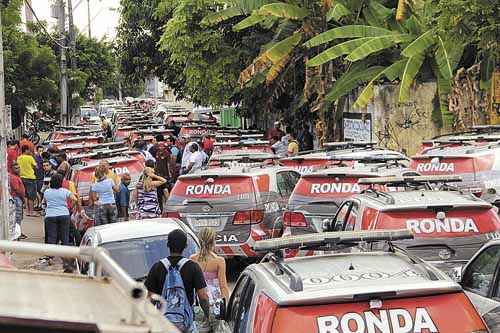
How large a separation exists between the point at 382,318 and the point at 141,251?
513 cm

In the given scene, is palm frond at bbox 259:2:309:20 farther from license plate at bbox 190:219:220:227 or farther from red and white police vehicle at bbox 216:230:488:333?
red and white police vehicle at bbox 216:230:488:333

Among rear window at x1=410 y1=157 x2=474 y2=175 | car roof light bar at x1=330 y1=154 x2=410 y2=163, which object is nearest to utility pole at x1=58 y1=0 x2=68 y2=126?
car roof light bar at x1=330 y1=154 x2=410 y2=163

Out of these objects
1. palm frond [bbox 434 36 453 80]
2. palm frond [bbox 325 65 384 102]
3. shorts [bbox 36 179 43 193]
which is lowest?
shorts [bbox 36 179 43 193]

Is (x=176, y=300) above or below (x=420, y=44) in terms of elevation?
below

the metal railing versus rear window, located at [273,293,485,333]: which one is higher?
the metal railing

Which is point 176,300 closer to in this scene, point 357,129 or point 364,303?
point 364,303

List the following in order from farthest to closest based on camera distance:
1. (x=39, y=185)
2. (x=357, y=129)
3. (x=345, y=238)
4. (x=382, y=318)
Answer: (x=357, y=129) → (x=39, y=185) → (x=345, y=238) → (x=382, y=318)

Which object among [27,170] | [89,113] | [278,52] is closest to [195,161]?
[27,170]

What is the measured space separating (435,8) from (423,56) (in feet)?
5.11

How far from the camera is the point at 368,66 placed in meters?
27.5

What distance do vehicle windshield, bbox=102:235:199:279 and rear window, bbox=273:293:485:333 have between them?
4632 millimetres

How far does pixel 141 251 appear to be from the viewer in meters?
10.1

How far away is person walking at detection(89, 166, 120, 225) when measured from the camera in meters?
15.8

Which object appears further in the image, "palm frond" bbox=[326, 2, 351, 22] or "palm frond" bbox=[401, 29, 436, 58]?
"palm frond" bbox=[326, 2, 351, 22]
